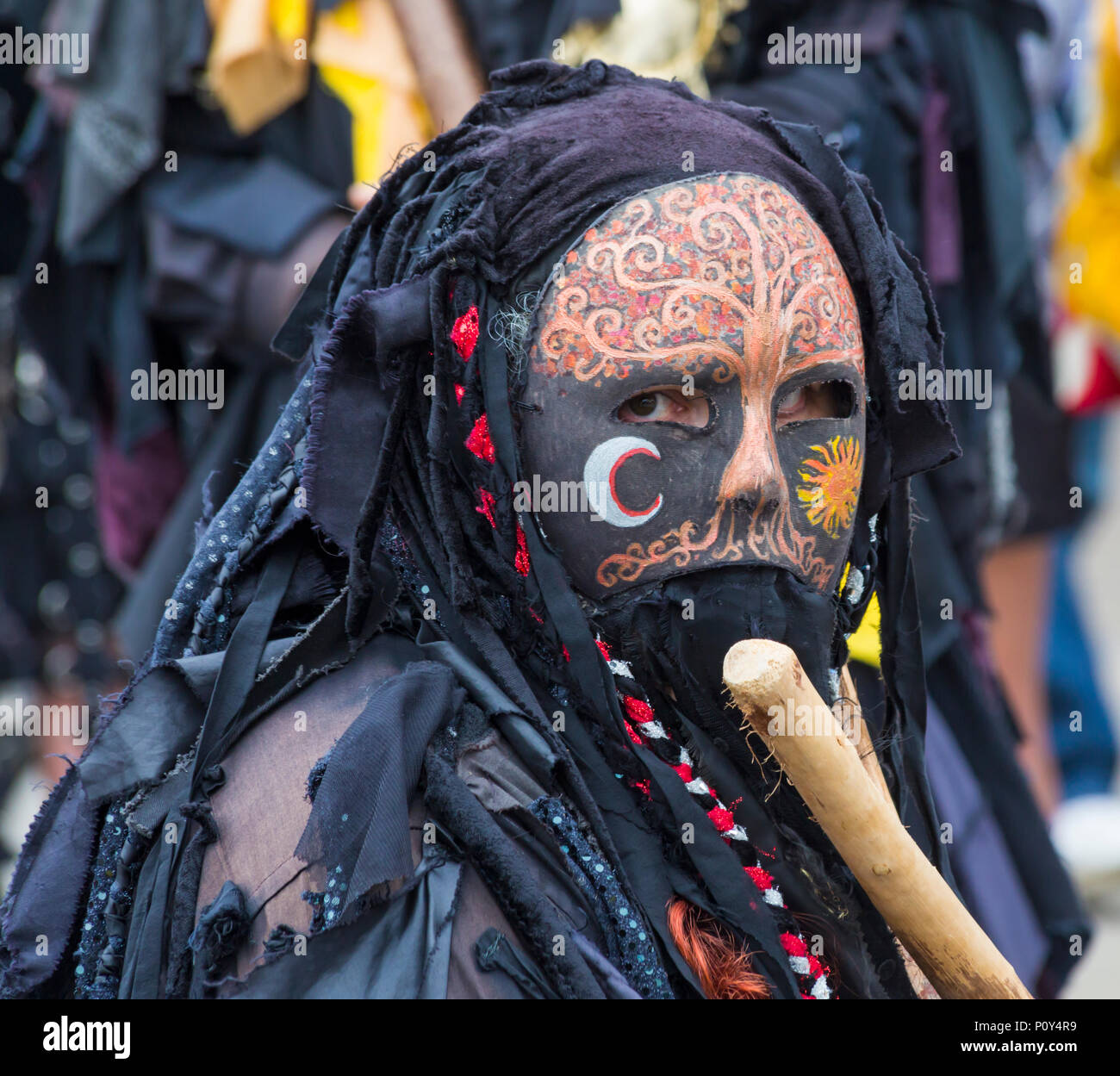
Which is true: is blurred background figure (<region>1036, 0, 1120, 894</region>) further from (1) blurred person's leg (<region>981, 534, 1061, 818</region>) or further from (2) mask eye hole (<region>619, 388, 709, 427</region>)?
(2) mask eye hole (<region>619, 388, 709, 427</region>)

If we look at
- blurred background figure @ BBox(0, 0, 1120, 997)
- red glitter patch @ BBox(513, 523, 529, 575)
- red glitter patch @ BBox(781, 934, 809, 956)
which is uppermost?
blurred background figure @ BBox(0, 0, 1120, 997)

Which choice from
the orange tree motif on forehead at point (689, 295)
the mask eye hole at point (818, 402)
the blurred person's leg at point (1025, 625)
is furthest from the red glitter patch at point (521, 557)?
the blurred person's leg at point (1025, 625)

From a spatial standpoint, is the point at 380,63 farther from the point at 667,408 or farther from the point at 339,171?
the point at 667,408

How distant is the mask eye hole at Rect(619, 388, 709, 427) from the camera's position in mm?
2004

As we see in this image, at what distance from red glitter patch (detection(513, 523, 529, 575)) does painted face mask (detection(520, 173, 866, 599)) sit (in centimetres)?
3

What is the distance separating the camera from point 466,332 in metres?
2.04

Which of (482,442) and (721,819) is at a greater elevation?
(482,442)

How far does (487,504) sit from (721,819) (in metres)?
0.51

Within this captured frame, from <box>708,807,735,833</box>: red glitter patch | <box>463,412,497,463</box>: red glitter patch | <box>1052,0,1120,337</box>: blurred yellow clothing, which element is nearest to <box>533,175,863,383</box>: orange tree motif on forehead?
→ <box>463,412,497,463</box>: red glitter patch

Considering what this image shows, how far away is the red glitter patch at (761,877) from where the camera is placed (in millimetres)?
2020

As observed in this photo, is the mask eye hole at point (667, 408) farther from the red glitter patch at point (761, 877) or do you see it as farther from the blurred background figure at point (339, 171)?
the blurred background figure at point (339, 171)

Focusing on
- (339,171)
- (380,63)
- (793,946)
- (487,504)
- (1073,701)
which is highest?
(380,63)

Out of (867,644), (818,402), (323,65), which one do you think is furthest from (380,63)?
(818,402)

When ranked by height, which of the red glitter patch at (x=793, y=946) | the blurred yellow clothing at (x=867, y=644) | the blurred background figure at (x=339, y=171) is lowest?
the red glitter patch at (x=793, y=946)
